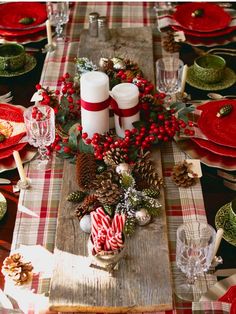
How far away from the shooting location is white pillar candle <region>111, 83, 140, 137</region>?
1.44 metres

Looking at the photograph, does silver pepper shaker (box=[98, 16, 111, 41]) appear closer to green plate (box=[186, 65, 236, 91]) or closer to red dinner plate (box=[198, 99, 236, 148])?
green plate (box=[186, 65, 236, 91])

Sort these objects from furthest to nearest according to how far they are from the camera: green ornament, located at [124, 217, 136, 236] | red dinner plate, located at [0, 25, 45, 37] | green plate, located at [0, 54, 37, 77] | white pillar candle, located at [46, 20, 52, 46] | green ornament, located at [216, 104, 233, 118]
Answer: red dinner plate, located at [0, 25, 45, 37] < white pillar candle, located at [46, 20, 52, 46] < green plate, located at [0, 54, 37, 77] < green ornament, located at [216, 104, 233, 118] < green ornament, located at [124, 217, 136, 236]

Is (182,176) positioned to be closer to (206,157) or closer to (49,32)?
(206,157)

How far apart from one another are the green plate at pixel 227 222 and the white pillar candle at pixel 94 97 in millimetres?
413

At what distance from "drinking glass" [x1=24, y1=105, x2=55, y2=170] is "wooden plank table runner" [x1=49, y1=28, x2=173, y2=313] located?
0.24 m

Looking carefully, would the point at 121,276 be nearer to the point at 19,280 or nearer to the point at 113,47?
the point at 19,280

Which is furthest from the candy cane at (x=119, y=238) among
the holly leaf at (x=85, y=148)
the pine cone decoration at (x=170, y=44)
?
the pine cone decoration at (x=170, y=44)

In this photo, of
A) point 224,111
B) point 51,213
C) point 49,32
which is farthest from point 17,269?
point 49,32

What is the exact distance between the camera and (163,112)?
1.54 m

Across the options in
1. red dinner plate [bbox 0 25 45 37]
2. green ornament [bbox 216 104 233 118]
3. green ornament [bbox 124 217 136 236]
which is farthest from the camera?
red dinner plate [bbox 0 25 45 37]

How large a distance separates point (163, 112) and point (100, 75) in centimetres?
24

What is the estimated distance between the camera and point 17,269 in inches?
46.3

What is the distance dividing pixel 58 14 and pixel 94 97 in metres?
0.78

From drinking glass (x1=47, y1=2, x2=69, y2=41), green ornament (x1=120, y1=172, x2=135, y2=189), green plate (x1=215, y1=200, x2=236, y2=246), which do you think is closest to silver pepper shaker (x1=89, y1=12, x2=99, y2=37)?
drinking glass (x1=47, y1=2, x2=69, y2=41)
